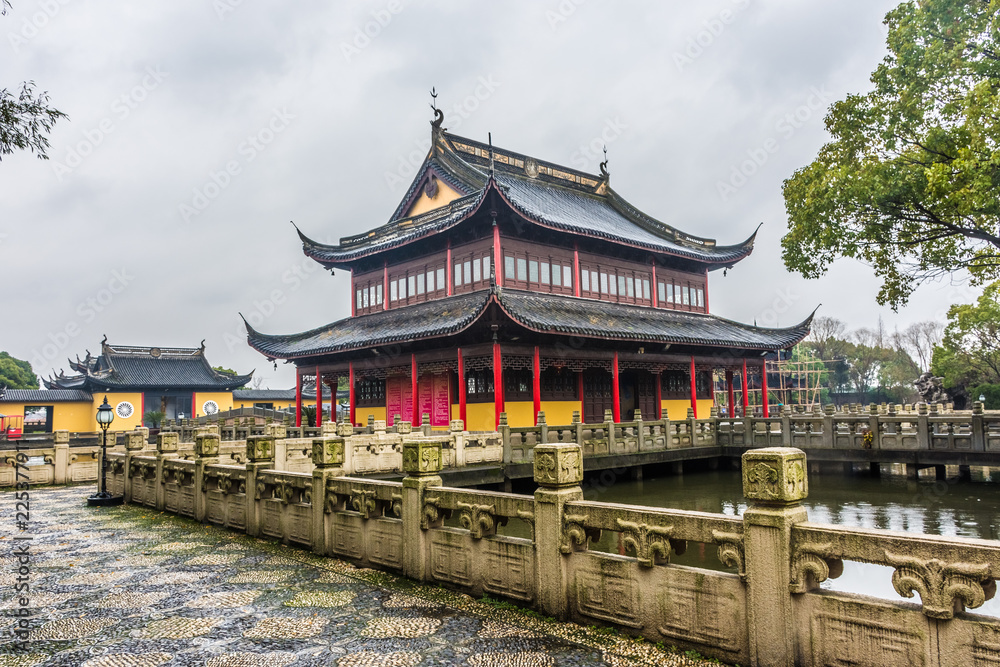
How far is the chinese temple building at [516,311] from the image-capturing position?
21469mm

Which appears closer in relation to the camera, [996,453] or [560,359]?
[996,453]

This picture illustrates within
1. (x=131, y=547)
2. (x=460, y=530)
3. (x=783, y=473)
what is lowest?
(x=131, y=547)

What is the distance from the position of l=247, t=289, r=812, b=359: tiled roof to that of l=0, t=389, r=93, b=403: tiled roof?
18.0 metres

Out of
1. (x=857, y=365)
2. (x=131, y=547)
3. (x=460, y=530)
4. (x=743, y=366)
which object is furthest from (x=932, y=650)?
(x=857, y=365)

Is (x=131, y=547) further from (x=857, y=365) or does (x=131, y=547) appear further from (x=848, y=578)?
(x=857, y=365)

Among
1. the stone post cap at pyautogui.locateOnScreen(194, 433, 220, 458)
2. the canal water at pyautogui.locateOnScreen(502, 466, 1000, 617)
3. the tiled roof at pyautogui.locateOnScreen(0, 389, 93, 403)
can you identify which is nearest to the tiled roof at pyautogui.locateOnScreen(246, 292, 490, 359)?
the canal water at pyautogui.locateOnScreen(502, 466, 1000, 617)

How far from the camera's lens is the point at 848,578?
9.14 metres

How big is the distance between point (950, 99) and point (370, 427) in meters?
14.7

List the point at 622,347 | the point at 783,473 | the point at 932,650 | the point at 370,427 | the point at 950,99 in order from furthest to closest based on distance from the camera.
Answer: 1. the point at 622,347
2. the point at 370,427
3. the point at 950,99
4. the point at 783,473
5. the point at 932,650

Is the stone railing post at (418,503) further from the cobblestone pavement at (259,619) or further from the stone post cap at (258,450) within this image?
the stone post cap at (258,450)

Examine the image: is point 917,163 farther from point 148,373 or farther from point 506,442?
point 148,373

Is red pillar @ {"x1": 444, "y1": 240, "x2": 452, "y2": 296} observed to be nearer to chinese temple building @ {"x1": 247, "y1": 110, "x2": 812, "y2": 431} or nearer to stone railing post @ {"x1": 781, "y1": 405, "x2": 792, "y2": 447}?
chinese temple building @ {"x1": 247, "y1": 110, "x2": 812, "y2": 431}

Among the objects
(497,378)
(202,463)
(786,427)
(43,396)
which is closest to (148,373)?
(43,396)

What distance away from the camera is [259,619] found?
231 inches
